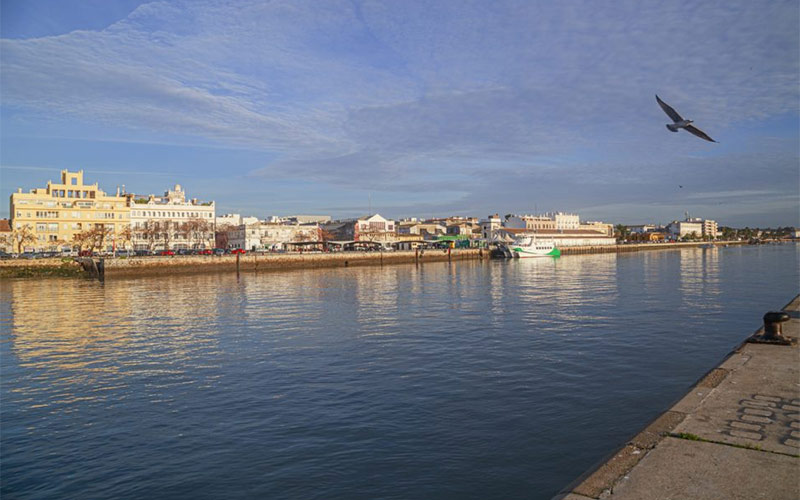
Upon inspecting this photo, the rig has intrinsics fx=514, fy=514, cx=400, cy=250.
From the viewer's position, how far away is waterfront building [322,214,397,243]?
4702 inches

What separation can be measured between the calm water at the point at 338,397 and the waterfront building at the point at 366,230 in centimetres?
9450

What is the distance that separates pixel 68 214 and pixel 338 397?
286 ft

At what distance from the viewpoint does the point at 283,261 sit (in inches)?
2746

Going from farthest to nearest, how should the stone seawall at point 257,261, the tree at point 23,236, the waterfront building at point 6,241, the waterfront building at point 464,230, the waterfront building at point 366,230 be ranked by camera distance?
the waterfront building at point 464,230
the waterfront building at point 366,230
the waterfront building at point 6,241
the tree at point 23,236
the stone seawall at point 257,261

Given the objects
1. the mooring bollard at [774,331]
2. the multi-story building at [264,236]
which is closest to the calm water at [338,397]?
the mooring bollard at [774,331]

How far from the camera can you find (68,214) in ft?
267

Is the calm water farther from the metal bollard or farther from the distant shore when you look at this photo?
the distant shore

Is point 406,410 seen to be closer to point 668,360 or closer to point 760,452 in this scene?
point 760,452

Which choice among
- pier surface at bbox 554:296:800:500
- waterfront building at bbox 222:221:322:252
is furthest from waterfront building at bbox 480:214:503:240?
pier surface at bbox 554:296:800:500

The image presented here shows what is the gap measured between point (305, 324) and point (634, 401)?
14.3 metres

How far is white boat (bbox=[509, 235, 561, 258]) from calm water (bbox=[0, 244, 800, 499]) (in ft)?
249

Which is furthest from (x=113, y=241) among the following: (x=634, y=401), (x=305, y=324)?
(x=634, y=401)

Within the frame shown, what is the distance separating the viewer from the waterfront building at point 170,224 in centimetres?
9000

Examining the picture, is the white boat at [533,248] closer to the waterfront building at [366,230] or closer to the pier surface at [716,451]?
the waterfront building at [366,230]
